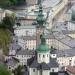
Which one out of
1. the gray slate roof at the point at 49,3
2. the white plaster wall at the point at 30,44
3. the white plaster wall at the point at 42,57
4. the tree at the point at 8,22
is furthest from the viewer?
the gray slate roof at the point at 49,3

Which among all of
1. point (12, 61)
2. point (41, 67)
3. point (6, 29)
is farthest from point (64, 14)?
point (41, 67)

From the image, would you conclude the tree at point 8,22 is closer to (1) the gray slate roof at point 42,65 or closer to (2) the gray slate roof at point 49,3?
(2) the gray slate roof at point 49,3

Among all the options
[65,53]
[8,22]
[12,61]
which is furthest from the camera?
[8,22]

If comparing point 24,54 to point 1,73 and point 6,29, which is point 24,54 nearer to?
point 6,29

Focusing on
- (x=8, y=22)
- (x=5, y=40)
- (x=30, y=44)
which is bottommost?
(x=30, y=44)

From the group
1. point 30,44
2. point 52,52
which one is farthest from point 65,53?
point 30,44

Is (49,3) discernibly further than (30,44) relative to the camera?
Yes

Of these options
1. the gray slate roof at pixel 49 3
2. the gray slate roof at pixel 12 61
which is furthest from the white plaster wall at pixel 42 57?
the gray slate roof at pixel 49 3

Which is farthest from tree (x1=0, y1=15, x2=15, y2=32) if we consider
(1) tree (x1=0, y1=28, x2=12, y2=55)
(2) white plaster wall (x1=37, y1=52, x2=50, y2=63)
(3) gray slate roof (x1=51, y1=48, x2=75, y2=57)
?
(2) white plaster wall (x1=37, y1=52, x2=50, y2=63)

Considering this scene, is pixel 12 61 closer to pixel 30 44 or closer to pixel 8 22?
pixel 30 44

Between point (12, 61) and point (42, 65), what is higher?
point (42, 65)

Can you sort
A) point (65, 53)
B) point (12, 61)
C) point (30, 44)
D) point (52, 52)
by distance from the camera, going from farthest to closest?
point (30, 44), point (65, 53), point (52, 52), point (12, 61)
